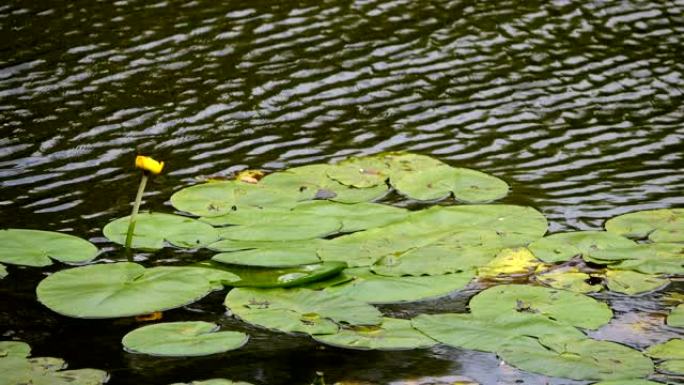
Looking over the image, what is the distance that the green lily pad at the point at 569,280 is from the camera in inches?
174

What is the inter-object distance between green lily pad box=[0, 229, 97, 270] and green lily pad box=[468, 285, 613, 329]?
1.55 meters

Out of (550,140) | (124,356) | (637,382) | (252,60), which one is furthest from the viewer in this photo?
(252,60)

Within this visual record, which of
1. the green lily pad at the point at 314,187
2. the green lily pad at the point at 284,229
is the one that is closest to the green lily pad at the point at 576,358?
the green lily pad at the point at 284,229

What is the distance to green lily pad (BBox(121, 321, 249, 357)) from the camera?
12.8 ft

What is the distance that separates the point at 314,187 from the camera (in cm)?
524

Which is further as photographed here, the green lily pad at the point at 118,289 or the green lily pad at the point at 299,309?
the green lily pad at the point at 118,289

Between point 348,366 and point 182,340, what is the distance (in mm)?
574

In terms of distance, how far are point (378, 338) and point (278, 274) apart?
2.07 feet

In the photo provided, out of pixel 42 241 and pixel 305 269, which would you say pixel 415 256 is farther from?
pixel 42 241

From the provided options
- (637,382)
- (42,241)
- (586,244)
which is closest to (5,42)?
(42,241)

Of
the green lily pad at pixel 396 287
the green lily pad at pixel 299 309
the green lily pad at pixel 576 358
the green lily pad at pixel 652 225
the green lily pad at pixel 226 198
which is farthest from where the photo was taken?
the green lily pad at pixel 226 198

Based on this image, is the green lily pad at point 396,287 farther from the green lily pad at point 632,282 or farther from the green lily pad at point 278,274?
the green lily pad at point 632,282

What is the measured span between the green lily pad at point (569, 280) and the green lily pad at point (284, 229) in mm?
892

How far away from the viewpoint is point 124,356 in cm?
393
